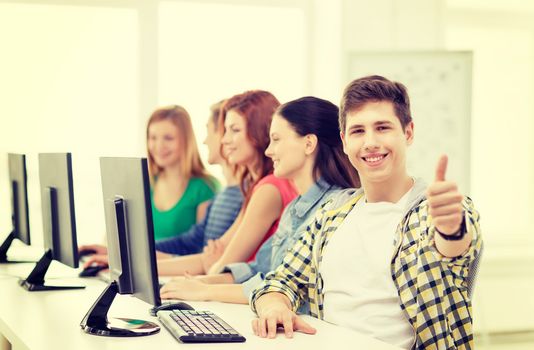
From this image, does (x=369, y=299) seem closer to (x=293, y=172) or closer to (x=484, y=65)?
(x=293, y=172)

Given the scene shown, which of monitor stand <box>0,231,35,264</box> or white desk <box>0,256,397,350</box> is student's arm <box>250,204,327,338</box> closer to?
white desk <box>0,256,397,350</box>

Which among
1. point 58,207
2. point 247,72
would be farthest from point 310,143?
point 247,72

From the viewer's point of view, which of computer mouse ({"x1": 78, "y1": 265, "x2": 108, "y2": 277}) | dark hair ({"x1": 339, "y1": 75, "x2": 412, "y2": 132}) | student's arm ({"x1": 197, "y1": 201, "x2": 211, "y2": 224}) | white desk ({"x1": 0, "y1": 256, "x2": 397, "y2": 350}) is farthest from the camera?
student's arm ({"x1": 197, "y1": 201, "x2": 211, "y2": 224})

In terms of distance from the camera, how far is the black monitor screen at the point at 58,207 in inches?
109

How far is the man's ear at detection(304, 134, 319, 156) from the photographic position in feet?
8.73

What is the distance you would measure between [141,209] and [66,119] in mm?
3073

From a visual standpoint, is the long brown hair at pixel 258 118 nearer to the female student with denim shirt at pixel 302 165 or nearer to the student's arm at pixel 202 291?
the female student with denim shirt at pixel 302 165

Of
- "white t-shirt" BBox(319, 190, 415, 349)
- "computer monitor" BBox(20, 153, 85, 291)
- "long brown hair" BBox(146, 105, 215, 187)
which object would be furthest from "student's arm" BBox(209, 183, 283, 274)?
"long brown hair" BBox(146, 105, 215, 187)

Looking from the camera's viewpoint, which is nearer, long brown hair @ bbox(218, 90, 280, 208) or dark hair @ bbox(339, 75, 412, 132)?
dark hair @ bbox(339, 75, 412, 132)

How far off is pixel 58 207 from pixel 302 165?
2.91 feet

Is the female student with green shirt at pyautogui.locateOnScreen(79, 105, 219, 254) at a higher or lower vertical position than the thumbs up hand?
lower

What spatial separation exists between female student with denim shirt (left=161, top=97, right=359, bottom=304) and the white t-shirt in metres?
0.37

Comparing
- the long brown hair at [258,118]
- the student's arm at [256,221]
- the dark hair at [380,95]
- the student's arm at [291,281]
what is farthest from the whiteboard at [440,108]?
the dark hair at [380,95]

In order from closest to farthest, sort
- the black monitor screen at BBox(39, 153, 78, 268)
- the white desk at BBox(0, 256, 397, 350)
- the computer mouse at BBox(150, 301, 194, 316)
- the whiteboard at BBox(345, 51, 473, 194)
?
the white desk at BBox(0, 256, 397, 350)
the computer mouse at BBox(150, 301, 194, 316)
the black monitor screen at BBox(39, 153, 78, 268)
the whiteboard at BBox(345, 51, 473, 194)
